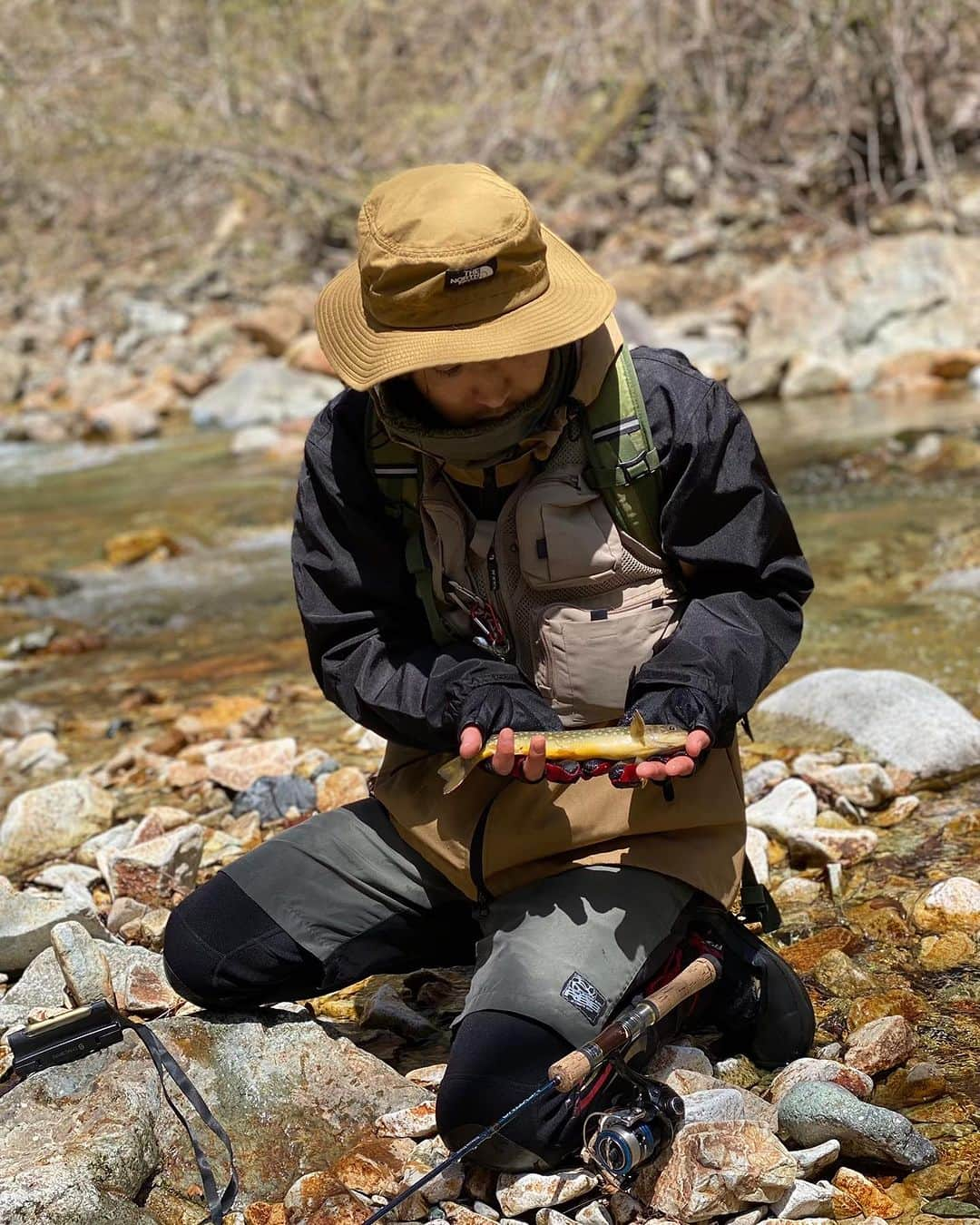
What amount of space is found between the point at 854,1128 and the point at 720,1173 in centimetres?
23

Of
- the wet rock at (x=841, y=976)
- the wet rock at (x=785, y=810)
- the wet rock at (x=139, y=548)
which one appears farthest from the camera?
the wet rock at (x=139, y=548)

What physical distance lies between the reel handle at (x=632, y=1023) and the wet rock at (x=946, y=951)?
554mm

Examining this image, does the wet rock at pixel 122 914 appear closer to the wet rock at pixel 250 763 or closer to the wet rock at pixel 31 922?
the wet rock at pixel 31 922

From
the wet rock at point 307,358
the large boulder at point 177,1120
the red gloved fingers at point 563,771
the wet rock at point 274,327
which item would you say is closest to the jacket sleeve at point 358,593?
the red gloved fingers at point 563,771

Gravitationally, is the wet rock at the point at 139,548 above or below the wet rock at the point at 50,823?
below

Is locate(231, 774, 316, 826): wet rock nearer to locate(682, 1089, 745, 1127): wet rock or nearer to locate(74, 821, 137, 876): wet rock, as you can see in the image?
locate(74, 821, 137, 876): wet rock

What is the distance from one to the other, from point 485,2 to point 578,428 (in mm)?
19776

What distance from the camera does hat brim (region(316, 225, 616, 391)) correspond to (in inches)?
87.8

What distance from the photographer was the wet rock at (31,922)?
3.05m

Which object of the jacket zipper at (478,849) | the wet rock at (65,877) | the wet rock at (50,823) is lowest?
the wet rock at (50,823)

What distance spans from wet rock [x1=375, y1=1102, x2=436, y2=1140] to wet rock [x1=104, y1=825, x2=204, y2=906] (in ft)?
3.83

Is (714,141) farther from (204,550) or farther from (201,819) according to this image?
(201,819)

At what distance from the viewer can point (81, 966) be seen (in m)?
2.76

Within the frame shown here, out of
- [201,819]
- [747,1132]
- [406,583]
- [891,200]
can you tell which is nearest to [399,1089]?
[747,1132]
